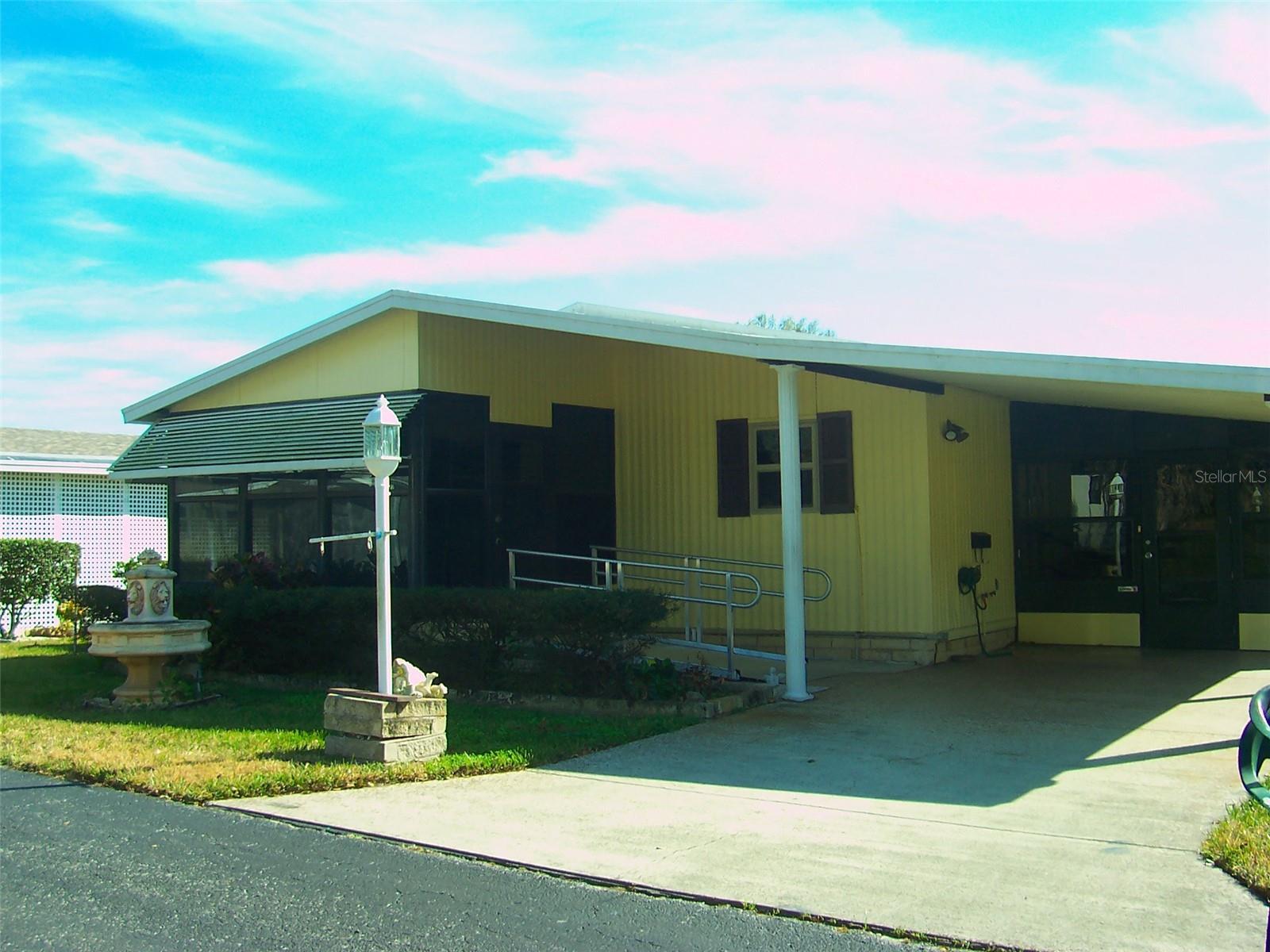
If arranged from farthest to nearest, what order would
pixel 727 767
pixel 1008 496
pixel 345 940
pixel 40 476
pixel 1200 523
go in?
1. pixel 40 476
2. pixel 1008 496
3. pixel 1200 523
4. pixel 727 767
5. pixel 345 940

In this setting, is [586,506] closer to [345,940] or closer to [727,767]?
[727,767]

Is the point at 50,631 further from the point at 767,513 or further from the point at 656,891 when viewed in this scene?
the point at 656,891

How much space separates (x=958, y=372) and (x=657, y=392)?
557 centimetres

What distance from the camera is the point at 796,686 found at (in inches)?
399

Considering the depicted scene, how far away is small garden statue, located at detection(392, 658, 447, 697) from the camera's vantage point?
26.9 feet

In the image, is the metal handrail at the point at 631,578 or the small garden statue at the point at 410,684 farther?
the metal handrail at the point at 631,578

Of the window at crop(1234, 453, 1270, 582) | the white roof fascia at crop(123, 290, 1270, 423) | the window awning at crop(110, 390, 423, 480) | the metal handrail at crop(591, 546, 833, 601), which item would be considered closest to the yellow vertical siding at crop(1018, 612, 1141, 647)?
the window at crop(1234, 453, 1270, 582)

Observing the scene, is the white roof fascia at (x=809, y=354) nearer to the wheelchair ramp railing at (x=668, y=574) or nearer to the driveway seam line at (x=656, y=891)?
the wheelchair ramp railing at (x=668, y=574)

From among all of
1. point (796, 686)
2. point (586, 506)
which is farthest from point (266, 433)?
point (796, 686)

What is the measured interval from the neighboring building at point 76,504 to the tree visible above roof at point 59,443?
2cm

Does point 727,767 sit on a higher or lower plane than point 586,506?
lower

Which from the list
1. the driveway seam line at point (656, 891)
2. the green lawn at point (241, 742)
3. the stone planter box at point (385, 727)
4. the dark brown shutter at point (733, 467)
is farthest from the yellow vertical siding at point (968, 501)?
the driveway seam line at point (656, 891)

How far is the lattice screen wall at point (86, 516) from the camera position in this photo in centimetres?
1972

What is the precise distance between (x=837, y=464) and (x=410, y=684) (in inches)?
237
